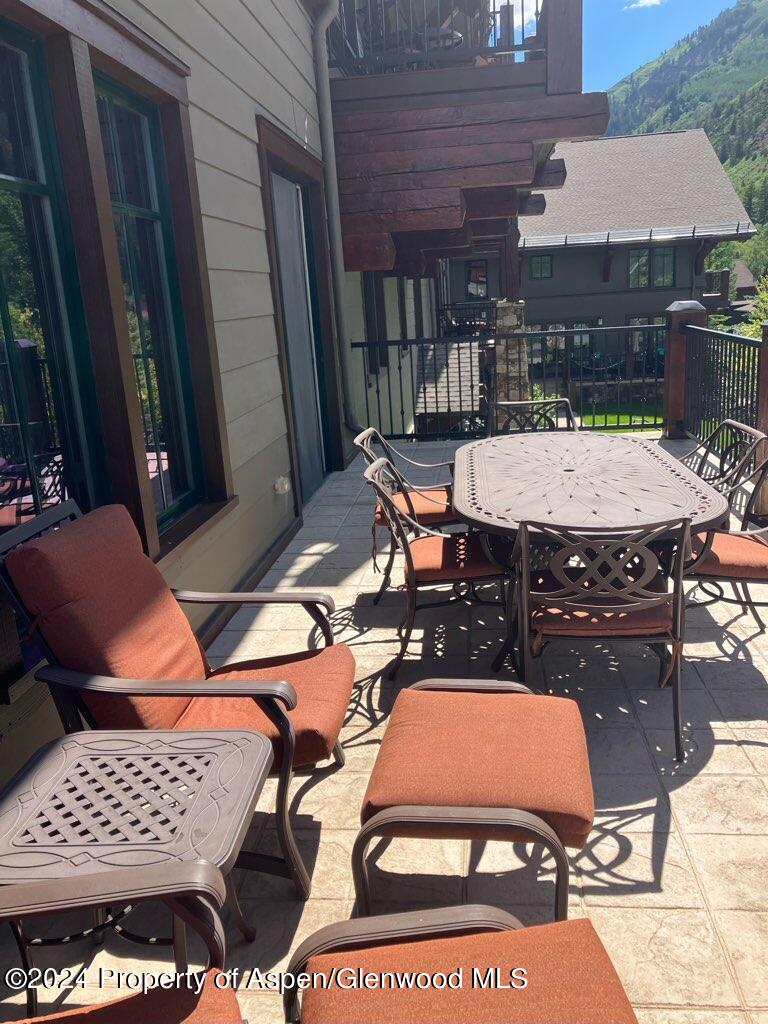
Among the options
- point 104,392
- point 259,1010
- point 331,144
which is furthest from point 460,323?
point 259,1010

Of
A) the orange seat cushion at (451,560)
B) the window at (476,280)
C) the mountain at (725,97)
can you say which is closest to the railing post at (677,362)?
the orange seat cushion at (451,560)

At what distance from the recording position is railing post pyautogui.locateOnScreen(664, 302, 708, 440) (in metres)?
7.39

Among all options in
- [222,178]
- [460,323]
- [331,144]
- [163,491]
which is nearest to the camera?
[163,491]

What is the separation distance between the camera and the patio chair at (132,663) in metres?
2.01

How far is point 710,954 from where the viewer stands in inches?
71.5

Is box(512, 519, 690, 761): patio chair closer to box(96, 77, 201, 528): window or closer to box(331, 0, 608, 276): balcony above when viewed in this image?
box(96, 77, 201, 528): window

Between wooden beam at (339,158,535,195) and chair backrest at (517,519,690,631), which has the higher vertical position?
wooden beam at (339,158,535,195)

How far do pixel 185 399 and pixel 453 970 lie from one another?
2918 millimetres

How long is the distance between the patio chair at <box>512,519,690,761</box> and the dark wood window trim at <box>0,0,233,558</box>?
1401 mm

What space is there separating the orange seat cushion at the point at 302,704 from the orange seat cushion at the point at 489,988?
78cm

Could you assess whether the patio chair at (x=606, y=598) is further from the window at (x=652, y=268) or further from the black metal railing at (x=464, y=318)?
the window at (x=652, y=268)

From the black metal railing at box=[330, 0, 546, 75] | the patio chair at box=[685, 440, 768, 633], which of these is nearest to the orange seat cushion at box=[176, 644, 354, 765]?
the patio chair at box=[685, 440, 768, 633]

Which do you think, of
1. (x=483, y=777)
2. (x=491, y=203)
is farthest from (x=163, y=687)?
(x=491, y=203)

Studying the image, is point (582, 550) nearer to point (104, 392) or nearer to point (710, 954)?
point (710, 954)
